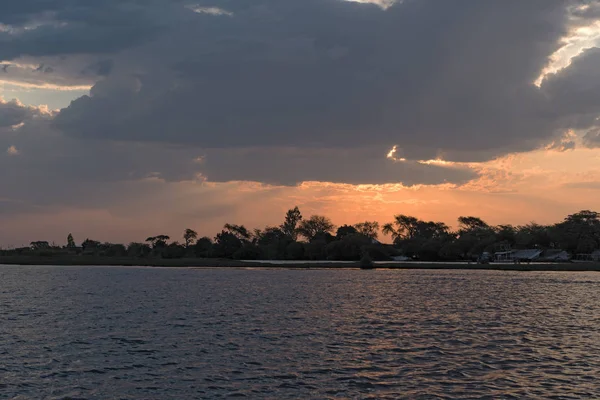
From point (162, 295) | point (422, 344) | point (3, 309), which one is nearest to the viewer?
point (422, 344)

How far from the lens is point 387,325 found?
173ft

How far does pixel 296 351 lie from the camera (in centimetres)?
3850

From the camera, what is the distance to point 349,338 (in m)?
44.5

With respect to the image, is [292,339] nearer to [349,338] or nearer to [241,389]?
[349,338]

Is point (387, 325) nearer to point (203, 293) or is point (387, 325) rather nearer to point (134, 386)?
point (134, 386)

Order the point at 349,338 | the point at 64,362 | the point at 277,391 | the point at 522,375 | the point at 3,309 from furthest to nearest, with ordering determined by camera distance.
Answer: the point at 3,309 → the point at 349,338 → the point at 64,362 → the point at 522,375 → the point at 277,391

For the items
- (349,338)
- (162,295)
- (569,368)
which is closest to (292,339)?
(349,338)

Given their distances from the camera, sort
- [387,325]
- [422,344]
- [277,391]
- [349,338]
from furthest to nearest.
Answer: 1. [387,325]
2. [349,338]
3. [422,344]
4. [277,391]

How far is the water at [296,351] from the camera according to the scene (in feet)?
92.8

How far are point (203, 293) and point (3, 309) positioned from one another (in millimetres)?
32849

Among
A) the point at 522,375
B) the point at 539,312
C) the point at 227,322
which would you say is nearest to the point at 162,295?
the point at 227,322

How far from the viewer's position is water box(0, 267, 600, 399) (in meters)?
28.3

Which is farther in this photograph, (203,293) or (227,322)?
(203,293)

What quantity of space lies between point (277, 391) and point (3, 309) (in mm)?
49043
